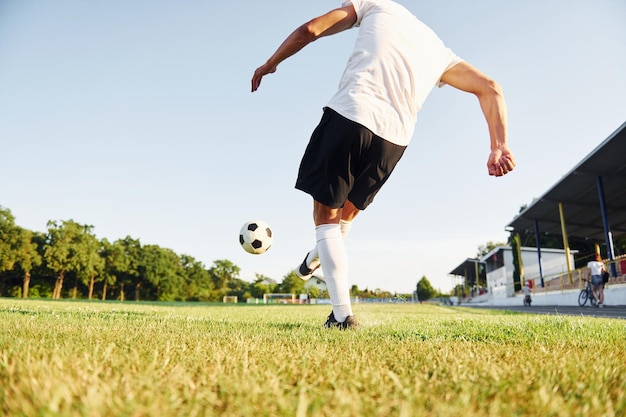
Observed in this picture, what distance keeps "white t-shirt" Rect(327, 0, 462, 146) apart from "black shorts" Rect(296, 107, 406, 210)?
0.22 ft

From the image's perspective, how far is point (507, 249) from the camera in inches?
1761

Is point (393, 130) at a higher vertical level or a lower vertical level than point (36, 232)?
lower

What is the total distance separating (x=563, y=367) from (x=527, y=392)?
0.46 m

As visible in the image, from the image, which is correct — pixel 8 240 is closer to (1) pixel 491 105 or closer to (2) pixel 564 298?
(2) pixel 564 298

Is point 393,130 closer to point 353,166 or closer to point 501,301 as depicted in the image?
point 353,166

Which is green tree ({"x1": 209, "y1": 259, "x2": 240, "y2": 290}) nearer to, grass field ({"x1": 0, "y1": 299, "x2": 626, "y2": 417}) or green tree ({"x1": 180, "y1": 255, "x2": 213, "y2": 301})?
green tree ({"x1": 180, "y1": 255, "x2": 213, "y2": 301})

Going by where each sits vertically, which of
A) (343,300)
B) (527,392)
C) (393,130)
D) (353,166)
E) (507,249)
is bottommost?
(527,392)

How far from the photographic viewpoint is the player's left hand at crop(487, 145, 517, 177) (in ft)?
9.72

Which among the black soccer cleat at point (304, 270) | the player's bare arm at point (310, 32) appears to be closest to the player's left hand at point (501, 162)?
the player's bare arm at point (310, 32)

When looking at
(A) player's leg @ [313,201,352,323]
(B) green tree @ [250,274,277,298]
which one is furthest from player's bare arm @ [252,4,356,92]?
(B) green tree @ [250,274,277,298]

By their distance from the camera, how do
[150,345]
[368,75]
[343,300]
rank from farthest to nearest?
[343,300] < [368,75] < [150,345]

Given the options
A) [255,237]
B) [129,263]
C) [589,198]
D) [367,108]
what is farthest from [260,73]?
[129,263]

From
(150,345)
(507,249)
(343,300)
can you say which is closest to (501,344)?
(343,300)

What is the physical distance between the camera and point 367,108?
9.37ft
